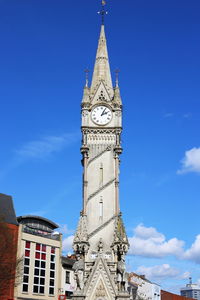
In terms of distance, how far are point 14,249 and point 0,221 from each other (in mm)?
12237

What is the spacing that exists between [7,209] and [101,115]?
19.6 metres

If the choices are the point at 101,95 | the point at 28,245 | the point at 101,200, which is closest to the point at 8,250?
the point at 28,245

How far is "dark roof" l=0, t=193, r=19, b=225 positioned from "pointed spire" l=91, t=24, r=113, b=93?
68.3 ft

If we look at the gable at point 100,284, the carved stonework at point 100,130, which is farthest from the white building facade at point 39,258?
the carved stonework at point 100,130

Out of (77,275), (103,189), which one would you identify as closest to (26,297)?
(77,275)

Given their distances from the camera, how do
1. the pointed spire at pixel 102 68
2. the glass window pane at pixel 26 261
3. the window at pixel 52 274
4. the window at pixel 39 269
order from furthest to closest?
1. the window at pixel 52 274
2. the window at pixel 39 269
3. the glass window pane at pixel 26 261
4. the pointed spire at pixel 102 68

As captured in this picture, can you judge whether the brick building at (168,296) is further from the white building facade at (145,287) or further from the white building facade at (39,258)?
the white building facade at (39,258)

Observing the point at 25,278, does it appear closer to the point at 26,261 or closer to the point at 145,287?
the point at 26,261

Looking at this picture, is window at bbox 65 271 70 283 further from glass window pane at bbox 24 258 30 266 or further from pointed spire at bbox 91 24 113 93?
pointed spire at bbox 91 24 113 93

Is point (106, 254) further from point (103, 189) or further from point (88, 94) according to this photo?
point (88, 94)

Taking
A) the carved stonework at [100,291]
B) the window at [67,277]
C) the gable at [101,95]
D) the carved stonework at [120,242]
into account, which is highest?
the gable at [101,95]

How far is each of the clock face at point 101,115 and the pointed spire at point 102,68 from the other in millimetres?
2994

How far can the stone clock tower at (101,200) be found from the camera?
53938mm

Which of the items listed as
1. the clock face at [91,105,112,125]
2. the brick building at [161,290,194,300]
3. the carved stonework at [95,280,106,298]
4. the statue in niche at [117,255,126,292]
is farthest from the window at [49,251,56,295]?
the brick building at [161,290,194,300]
